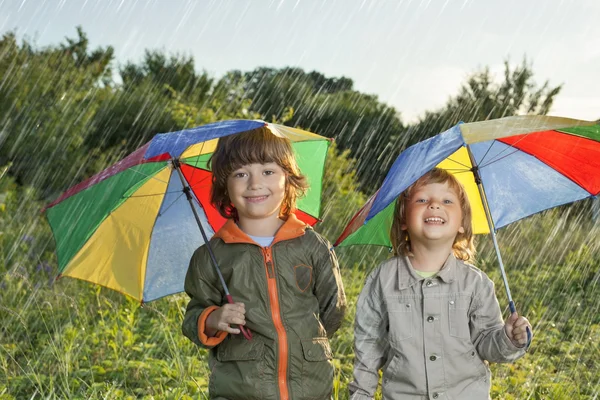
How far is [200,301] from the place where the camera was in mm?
2961

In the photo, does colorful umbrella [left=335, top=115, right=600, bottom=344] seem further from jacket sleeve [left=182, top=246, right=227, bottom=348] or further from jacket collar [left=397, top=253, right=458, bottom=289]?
jacket sleeve [left=182, top=246, right=227, bottom=348]

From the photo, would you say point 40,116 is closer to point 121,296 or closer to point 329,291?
point 121,296

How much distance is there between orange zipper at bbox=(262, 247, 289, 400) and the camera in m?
2.77

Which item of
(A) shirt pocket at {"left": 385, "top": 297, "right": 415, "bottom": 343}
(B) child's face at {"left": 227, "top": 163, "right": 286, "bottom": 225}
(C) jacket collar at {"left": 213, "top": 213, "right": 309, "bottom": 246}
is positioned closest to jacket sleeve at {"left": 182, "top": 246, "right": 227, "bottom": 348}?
(C) jacket collar at {"left": 213, "top": 213, "right": 309, "bottom": 246}

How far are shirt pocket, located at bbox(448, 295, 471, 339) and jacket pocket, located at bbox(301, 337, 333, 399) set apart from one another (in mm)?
500

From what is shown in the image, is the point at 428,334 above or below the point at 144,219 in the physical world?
above

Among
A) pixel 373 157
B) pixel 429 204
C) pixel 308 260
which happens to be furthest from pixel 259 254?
pixel 373 157

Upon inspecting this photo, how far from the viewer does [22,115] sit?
1348 centimetres

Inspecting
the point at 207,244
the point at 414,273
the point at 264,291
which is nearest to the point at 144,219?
the point at 207,244

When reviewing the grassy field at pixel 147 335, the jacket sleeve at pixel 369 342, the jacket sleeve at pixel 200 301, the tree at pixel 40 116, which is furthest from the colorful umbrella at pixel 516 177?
the tree at pixel 40 116

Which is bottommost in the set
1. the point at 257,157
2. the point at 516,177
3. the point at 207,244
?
the point at 207,244

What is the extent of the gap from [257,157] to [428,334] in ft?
3.15

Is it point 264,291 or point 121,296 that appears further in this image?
point 121,296

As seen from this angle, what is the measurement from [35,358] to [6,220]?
139 inches
